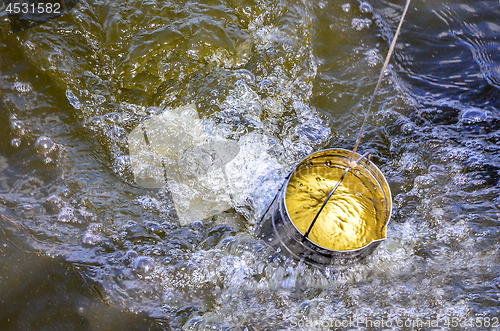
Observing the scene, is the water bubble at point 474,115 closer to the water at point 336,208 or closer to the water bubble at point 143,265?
the water at point 336,208

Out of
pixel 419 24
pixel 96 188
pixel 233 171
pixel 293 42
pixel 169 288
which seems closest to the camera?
pixel 169 288

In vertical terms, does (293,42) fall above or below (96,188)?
above

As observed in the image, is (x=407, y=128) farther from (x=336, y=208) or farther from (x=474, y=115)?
(x=336, y=208)

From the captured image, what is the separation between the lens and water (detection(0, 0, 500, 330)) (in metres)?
1.07

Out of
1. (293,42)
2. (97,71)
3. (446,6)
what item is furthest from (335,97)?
(97,71)

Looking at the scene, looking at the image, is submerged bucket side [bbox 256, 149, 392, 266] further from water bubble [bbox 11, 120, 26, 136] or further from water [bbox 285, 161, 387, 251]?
water bubble [bbox 11, 120, 26, 136]

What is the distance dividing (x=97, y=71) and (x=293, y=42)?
2.95ft

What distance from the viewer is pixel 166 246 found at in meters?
1.20

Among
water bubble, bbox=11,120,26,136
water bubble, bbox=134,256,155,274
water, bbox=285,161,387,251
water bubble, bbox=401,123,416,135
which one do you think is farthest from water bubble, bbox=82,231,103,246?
water bubble, bbox=401,123,416,135

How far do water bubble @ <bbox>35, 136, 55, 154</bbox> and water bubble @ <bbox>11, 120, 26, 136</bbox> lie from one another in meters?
0.07

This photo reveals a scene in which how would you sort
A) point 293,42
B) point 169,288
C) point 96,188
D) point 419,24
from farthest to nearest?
point 419,24 → point 293,42 → point 96,188 → point 169,288

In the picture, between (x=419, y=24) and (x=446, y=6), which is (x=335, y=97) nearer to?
(x=419, y=24)

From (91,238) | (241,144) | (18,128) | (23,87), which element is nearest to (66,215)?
(91,238)

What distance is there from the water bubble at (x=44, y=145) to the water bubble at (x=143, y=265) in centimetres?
54
